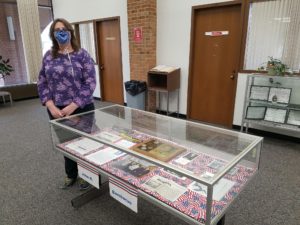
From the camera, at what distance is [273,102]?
3.32m

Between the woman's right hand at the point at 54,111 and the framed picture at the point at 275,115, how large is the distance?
284 cm

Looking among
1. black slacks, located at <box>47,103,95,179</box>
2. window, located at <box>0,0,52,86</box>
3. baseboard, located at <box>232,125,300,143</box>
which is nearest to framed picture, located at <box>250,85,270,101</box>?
baseboard, located at <box>232,125,300,143</box>

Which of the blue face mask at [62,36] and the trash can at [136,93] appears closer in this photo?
the blue face mask at [62,36]

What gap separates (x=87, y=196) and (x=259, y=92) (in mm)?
2811

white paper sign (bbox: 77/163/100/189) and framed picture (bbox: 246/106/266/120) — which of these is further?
framed picture (bbox: 246/106/266/120)

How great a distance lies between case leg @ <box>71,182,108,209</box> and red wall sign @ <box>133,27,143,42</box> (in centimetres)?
316

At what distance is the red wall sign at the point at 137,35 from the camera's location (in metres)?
4.42

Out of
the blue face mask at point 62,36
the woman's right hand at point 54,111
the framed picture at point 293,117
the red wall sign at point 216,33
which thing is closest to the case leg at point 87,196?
the woman's right hand at point 54,111

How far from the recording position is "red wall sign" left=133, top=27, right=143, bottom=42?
14.5ft

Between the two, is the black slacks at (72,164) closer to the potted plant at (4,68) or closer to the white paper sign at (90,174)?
the white paper sign at (90,174)

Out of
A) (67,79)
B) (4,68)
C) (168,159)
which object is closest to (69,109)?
(67,79)

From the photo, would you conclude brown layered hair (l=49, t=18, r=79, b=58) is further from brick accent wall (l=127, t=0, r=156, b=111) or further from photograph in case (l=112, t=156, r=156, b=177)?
brick accent wall (l=127, t=0, r=156, b=111)

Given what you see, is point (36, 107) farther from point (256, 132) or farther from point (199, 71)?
point (256, 132)

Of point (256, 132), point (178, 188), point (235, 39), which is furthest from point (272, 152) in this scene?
point (178, 188)
